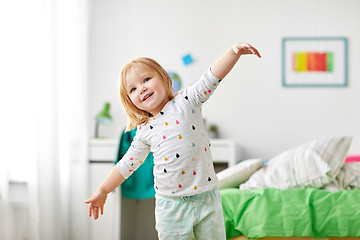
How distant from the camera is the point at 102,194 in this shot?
1.35 meters

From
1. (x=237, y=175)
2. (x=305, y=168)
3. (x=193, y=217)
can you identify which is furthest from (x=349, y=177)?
(x=193, y=217)

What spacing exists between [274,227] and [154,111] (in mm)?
805

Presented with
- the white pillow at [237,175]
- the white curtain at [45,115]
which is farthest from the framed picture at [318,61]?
the white curtain at [45,115]

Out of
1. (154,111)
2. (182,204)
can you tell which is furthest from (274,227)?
(154,111)

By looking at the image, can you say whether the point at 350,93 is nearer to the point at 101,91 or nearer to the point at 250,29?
the point at 250,29

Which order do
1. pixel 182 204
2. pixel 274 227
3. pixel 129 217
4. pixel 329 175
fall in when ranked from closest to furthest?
pixel 182 204 < pixel 274 227 < pixel 329 175 < pixel 129 217

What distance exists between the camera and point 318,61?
10.5 ft

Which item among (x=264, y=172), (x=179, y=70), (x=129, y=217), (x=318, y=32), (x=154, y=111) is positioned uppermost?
(x=318, y=32)

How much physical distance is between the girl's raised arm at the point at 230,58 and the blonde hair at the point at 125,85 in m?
0.20

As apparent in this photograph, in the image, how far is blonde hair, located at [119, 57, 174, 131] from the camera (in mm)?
1352

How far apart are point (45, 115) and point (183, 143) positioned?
1.35 meters

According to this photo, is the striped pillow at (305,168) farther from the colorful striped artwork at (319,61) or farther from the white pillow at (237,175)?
the colorful striped artwork at (319,61)

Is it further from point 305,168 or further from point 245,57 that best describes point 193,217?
point 245,57

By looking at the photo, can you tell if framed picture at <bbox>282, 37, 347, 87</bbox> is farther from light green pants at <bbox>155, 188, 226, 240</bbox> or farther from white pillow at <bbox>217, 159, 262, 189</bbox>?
light green pants at <bbox>155, 188, 226, 240</bbox>
